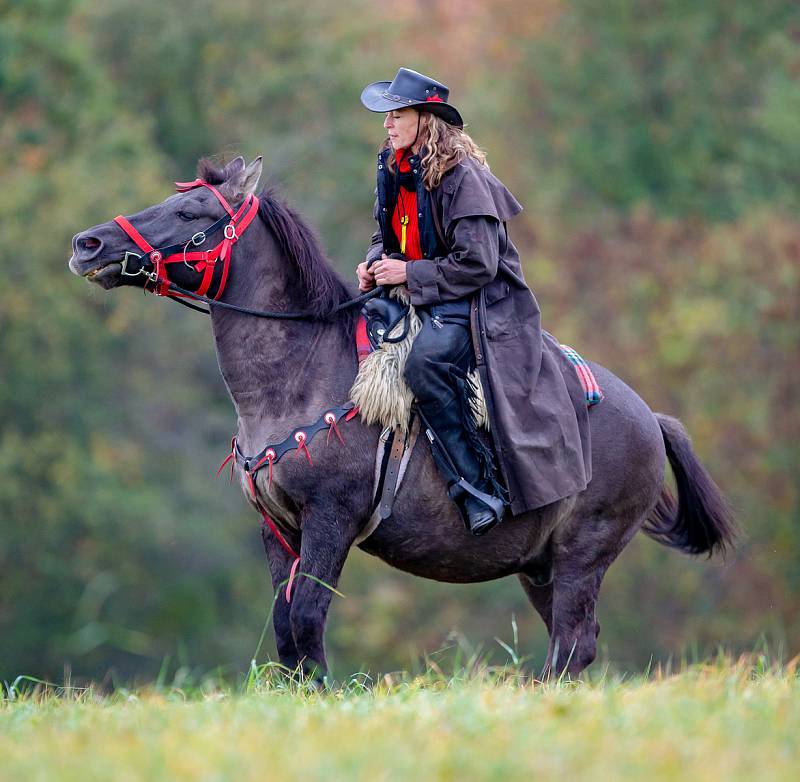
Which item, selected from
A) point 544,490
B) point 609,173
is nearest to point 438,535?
point 544,490

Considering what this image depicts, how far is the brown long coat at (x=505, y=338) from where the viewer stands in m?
6.80

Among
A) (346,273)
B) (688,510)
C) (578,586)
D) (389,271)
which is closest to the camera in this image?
(389,271)

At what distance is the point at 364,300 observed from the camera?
23.4 feet

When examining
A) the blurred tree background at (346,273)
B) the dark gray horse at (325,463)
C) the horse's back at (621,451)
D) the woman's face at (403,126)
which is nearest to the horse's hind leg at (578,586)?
the dark gray horse at (325,463)

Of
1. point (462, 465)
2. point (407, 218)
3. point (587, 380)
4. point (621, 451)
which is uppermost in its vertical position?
point (407, 218)

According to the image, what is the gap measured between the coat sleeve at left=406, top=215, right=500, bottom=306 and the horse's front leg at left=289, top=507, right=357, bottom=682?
46.2 inches

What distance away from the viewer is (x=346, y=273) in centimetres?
2853

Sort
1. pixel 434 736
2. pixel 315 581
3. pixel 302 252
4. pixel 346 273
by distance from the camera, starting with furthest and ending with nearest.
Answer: pixel 346 273 < pixel 302 252 < pixel 315 581 < pixel 434 736

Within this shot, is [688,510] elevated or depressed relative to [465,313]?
depressed

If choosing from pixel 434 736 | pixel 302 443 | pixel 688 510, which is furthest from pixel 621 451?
pixel 434 736

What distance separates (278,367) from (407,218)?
1029 millimetres

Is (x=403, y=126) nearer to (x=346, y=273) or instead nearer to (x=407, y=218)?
(x=407, y=218)

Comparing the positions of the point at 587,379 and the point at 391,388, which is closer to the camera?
the point at 391,388

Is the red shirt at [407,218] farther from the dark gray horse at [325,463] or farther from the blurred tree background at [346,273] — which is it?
the blurred tree background at [346,273]
